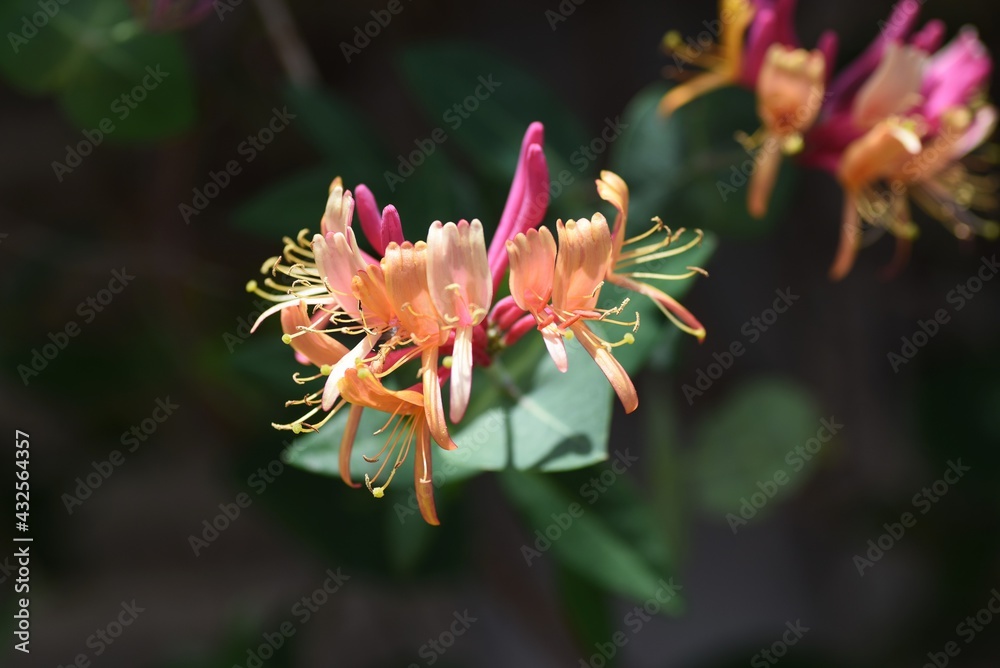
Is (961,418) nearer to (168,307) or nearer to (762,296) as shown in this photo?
(762,296)

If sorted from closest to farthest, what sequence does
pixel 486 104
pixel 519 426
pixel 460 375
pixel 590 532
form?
pixel 460 375, pixel 519 426, pixel 590 532, pixel 486 104

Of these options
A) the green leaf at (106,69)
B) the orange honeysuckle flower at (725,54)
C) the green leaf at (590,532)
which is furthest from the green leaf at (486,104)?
the green leaf at (590,532)

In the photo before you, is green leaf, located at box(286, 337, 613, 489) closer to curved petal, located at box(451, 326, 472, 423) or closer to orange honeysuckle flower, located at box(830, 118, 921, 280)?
curved petal, located at box(451, 326, 472, 423)

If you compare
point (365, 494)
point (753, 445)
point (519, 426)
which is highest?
point (519, 426)

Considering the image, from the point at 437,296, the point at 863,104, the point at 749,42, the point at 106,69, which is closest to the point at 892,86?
the point at 863,104

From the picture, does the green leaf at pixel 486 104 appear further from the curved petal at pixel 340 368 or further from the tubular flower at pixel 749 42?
the curved petal at pixel 340 368

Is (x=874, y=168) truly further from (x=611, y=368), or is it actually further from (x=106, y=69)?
(x=106, y=69)
